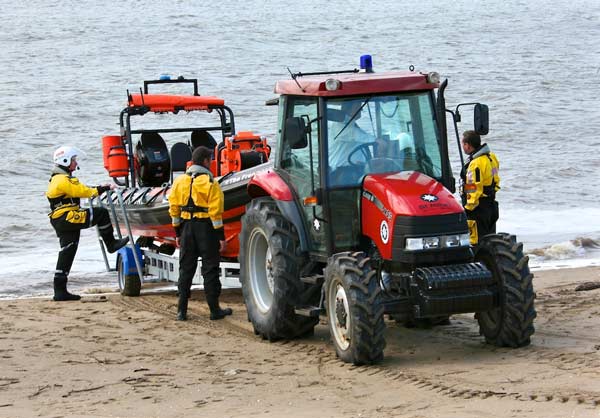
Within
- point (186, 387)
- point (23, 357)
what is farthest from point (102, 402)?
point (23, 357)

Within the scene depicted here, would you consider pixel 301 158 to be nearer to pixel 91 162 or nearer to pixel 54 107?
pixel 91 162

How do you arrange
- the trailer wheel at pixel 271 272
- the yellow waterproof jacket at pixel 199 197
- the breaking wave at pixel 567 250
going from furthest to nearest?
the breaking wave at pixel 567 250
the yellow waterproof jacket at pixel 199 197
the trailer wheel at pixel 271 272

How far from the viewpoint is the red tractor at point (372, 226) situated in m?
7.40

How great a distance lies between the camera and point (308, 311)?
26.6 feet

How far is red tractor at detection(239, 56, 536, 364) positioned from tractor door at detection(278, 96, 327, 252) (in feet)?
0.04

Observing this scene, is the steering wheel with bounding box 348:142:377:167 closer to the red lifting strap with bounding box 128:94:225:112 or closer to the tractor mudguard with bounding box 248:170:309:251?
the tractor mudguard with bounding box 248:170:309:251

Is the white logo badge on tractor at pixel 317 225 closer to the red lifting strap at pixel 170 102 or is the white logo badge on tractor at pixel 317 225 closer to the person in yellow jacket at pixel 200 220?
the person in yellow jacket at pixel 200 220

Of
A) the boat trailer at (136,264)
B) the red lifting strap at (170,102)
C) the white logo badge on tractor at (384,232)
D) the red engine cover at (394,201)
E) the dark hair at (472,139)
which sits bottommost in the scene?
the boat trailer at (136,264)

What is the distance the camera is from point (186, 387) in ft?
23.2

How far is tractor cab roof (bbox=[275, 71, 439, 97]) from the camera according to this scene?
25.5ft

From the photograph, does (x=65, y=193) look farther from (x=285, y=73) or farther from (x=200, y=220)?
(x=285, y=73)

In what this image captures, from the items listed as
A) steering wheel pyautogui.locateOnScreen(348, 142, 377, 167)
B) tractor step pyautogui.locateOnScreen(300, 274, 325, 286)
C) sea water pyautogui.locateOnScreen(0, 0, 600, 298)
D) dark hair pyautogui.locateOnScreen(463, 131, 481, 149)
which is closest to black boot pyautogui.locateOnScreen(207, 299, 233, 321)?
tractor step pyautogui.locateOnScreen(300, 274, 325, 286)

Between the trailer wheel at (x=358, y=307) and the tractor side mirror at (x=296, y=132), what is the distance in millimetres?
829

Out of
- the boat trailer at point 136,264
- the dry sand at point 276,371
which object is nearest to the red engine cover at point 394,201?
the dry sand at point 276,371
